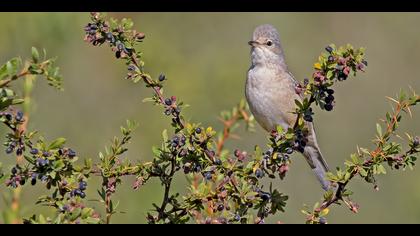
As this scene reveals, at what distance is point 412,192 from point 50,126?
11.5 feet

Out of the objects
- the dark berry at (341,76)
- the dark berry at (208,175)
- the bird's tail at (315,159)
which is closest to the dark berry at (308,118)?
the dark berry at (341,76)

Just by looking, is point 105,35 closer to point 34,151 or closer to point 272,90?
point 34,151

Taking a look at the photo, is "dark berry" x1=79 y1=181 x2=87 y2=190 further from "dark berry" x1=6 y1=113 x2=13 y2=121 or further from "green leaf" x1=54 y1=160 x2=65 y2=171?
"dark berry" x1=6 y1=113 x2=13 y2=121

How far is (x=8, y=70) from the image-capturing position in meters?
2.85

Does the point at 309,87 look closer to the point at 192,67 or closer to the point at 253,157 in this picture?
the point at 253,157

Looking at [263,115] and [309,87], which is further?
[263,115]

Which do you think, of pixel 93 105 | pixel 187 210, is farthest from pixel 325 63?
pixel 93 105

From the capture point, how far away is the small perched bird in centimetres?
566

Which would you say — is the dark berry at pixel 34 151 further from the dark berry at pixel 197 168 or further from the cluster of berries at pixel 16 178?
the dark berry at pixel 197 168

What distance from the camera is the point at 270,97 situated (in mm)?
5719

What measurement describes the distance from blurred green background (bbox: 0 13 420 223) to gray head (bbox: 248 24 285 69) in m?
1.28

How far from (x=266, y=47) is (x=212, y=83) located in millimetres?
2849

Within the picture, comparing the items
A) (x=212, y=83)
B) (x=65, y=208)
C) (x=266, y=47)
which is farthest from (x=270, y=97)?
(x=212, y=83)

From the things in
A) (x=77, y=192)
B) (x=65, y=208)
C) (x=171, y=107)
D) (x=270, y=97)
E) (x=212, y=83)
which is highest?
(x=212, y=83)
